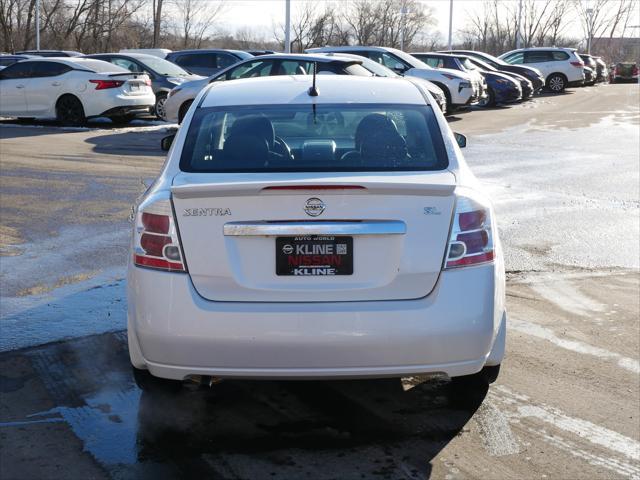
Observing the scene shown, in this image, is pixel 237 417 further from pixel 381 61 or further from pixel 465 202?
pixel 381 61

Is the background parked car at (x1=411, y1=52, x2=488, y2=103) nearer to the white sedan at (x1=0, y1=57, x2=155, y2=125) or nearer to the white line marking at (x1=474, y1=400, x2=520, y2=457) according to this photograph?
the white sedan at (x1=0, y1=57, x2=155, y2=125)

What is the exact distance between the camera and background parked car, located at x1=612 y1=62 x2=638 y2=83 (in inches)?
2155

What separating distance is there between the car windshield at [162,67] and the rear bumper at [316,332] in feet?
60.1

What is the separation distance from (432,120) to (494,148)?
1191cm

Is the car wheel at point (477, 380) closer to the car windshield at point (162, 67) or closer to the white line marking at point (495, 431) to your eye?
the white line marking at point (495, 431)

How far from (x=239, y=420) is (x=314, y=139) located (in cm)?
160

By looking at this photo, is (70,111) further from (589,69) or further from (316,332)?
(589,69)

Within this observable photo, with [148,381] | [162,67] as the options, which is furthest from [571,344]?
[162,67]

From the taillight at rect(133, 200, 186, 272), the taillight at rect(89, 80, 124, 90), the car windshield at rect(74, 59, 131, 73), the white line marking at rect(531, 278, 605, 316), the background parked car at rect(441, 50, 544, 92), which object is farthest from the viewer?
the background parked car at rect(441, 50, 544, 92)

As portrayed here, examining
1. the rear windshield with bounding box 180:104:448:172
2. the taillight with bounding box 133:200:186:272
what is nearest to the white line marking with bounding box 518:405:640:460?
the rear windshield with bounding box 180:104:448:172

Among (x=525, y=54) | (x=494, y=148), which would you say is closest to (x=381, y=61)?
(x=494, y=148)

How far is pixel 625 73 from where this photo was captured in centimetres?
5494

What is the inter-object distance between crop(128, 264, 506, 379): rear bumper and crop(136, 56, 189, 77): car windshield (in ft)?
60.1

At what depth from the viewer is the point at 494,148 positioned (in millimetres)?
16484
